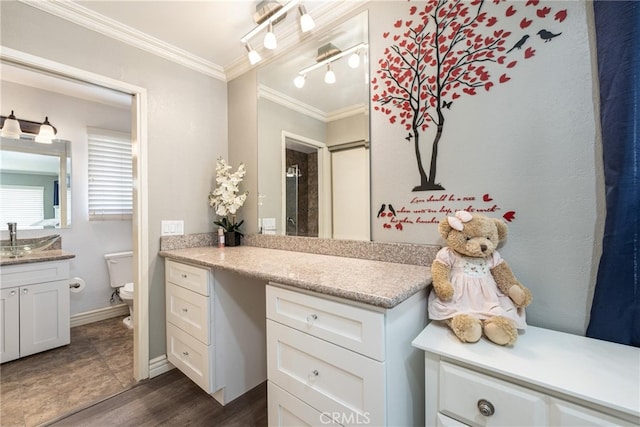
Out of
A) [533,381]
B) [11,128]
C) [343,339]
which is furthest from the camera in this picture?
[11,128]

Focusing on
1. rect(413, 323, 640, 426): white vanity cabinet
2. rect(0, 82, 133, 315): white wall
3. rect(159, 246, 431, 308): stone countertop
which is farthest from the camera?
rect(0, 82, 133, 315): white wall

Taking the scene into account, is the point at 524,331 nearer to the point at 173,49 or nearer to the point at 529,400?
the point at 529,400

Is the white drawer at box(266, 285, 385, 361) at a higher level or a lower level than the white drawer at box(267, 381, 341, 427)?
higher

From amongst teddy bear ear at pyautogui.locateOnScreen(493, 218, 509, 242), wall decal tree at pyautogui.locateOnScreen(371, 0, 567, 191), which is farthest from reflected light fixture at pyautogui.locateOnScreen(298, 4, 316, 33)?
teddy bear ear at pyautogui.locateOnScreen(493, 218, 509, 242)

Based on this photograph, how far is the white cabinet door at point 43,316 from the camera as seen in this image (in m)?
2.09

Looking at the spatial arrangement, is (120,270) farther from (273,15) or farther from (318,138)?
(273,15)

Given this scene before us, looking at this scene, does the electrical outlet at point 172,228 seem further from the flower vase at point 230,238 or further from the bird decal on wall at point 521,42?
the bird decal on wall at point 521,42

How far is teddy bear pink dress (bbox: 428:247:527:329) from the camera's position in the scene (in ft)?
3.15

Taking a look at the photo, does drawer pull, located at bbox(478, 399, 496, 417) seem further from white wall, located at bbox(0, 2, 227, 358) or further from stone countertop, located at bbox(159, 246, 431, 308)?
white wall, located at bbox(0, 2, 227, 358)

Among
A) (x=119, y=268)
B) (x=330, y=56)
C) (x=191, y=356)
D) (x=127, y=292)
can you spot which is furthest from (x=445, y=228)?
(x=119, y=268)

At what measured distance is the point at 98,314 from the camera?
2844 millimetres

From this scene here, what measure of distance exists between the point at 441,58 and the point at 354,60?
0.50 m

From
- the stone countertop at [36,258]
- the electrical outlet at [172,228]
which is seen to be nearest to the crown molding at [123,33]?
the electrical outlet at [172,228]

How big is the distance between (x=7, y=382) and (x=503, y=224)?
3.14 meters
